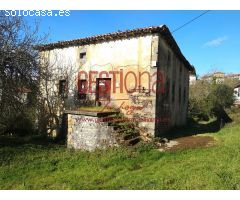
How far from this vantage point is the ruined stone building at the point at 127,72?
1266 centimetres

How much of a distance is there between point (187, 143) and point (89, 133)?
4152 millimetres

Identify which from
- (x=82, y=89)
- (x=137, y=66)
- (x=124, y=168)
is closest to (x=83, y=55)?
(x=82, y=89)

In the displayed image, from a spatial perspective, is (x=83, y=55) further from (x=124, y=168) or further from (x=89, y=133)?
(x=124, y=168)

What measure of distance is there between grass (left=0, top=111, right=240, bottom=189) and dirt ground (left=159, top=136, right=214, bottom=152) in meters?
0.48

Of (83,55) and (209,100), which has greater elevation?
(83,55)

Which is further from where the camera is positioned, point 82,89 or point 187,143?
point 82,89

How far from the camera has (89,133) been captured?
12016mm

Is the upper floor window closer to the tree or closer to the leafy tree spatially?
the leafy tree

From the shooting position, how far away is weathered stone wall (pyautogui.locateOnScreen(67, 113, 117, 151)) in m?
11.4

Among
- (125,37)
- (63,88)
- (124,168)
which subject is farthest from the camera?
(63,88)

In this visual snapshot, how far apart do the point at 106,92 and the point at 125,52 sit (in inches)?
89.5

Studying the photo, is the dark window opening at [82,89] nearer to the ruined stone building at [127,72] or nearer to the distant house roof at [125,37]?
the ruined stone building at [127,72]

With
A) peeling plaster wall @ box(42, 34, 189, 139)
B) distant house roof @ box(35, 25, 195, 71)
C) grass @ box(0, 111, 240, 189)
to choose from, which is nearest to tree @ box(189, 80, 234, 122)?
peeling plaster wall @ box(42, 34, 189, 139)

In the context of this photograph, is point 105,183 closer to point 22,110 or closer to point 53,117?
point 22,110
